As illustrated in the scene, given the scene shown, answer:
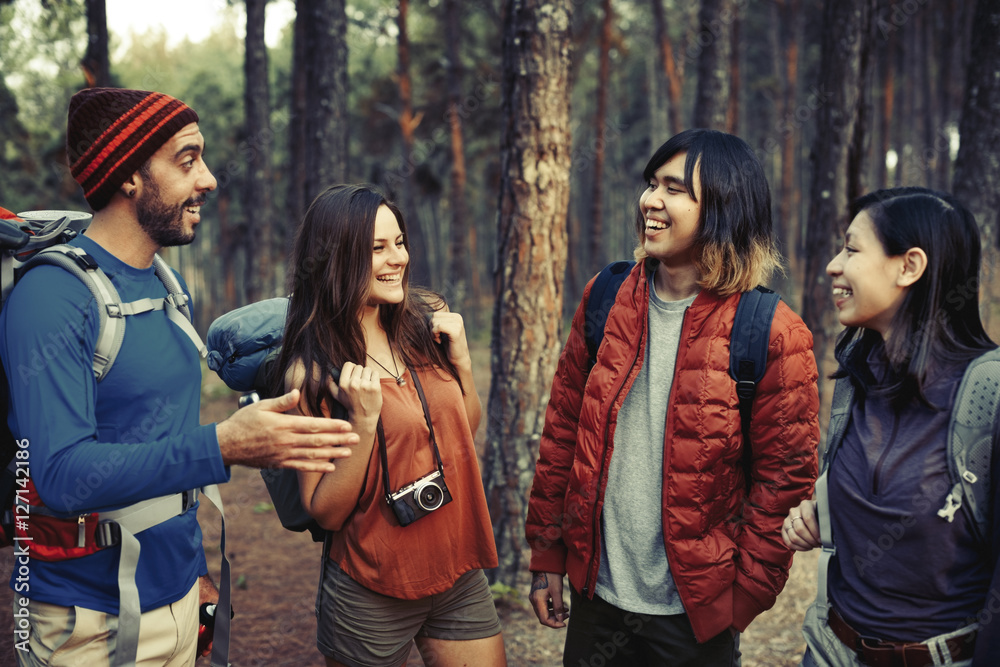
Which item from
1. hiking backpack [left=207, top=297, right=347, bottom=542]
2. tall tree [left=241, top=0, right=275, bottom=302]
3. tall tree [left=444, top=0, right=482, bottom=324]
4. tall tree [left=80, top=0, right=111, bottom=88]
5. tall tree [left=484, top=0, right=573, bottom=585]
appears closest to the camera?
hiking backpack [left=207, top=297, right=347, bottom=542]

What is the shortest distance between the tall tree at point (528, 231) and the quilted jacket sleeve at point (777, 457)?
216 cm

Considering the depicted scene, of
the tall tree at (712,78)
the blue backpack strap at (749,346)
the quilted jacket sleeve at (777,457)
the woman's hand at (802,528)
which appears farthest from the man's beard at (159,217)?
the tall tree at (712,78)

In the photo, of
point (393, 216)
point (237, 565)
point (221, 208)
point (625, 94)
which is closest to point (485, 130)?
point (625, 94)

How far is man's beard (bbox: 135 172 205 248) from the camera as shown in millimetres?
2238

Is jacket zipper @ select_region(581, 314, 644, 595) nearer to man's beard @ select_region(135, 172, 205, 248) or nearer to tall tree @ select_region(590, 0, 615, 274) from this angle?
man's beard @ select_region(135, 172, 205, 248)

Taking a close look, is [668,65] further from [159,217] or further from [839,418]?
[159,217]

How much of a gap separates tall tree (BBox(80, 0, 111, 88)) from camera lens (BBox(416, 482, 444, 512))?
31.7 ft

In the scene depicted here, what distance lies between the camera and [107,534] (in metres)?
2.06

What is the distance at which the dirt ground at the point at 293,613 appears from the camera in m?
4.36

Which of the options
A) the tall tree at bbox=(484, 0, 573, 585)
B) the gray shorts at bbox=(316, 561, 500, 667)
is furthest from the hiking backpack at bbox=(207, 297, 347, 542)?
the tall tree at bbox=(484, 0, 573, 585)

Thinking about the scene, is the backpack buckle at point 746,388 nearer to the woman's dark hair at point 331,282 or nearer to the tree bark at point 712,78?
the woman's dark hair at point 331,282

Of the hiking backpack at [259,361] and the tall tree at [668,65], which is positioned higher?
the tall tree at [668,65]

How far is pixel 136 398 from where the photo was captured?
6.93 feet
